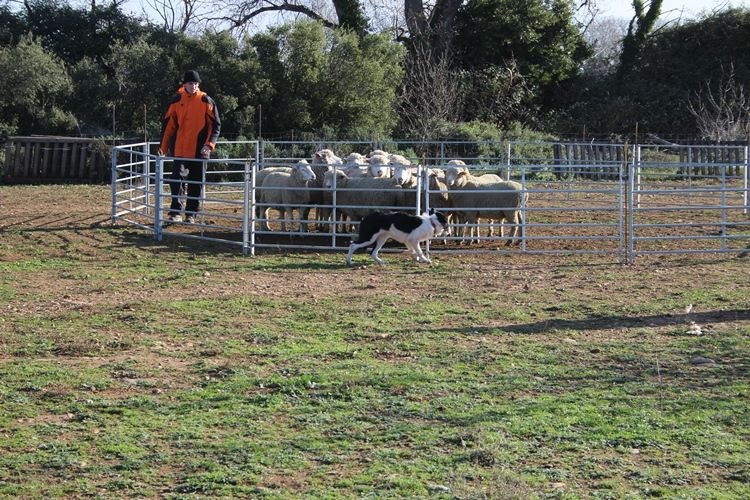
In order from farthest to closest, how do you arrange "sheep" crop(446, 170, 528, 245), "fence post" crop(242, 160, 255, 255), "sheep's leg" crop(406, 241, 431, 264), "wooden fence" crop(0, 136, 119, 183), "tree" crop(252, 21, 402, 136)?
"tree" crop(252, 21, 402, 136) → "wooden fence" crop(0, 136, 119, 183) → "sheep" crop(446, 170, 528, 245) → "fence post" crop(242, 160, 255, 255) → "sheep's leg" crop(406, 241, 431, 264)

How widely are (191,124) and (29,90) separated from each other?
15552 millimetres

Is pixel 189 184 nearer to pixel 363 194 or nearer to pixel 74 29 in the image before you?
pixel 363 194

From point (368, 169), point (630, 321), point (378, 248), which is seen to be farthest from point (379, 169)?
point (630, 321)

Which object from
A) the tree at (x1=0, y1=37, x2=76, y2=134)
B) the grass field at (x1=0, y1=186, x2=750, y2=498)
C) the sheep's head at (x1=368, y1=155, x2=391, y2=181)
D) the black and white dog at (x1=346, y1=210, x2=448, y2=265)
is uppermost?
the tree at (x1=0, y1=37, x2=76, y2=134)

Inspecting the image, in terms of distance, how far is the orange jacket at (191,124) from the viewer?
16.1 metres

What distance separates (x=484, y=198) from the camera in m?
15.2

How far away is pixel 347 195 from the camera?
50.9 feet

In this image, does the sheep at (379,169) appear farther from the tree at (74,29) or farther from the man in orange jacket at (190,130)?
the tree at (74,29)

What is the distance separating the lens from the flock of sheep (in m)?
15.0

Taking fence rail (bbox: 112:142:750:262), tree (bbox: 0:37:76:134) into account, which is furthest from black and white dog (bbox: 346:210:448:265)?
tree (bbox: 0:37:76:134)

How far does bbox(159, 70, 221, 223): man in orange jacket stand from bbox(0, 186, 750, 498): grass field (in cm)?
312

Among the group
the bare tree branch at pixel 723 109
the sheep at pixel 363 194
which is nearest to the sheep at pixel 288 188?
the sheep at pixel 363 194

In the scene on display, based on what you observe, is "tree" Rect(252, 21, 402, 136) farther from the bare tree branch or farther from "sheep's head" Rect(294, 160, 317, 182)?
"sheep's head" Rect(294, 160, 317, 182)

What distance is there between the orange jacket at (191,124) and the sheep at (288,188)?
1.07 m
